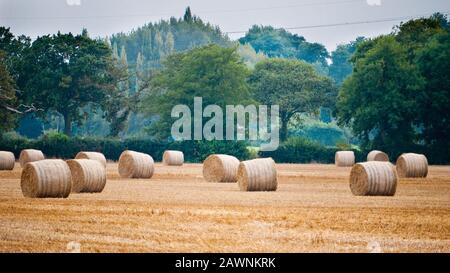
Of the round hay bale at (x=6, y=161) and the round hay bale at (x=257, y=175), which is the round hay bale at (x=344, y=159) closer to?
the round hay bale at (x=6, y=161)

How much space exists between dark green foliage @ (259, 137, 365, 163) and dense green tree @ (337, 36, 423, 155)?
150 inches

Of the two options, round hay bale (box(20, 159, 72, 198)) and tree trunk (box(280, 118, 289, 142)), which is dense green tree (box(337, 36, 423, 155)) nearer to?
tree trunk (box(280, 118, 289, 142))

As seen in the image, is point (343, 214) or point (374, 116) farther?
point (374, 116)

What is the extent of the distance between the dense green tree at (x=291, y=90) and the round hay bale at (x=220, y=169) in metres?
69.1

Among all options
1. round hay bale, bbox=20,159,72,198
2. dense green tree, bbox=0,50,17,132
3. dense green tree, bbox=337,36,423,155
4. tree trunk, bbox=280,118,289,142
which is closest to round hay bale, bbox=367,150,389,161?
dense green tree, bbox=337,36,423,155

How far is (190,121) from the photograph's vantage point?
9612 cm

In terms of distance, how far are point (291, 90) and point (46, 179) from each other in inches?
3723

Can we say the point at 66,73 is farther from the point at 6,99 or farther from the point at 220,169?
the point at 220,169

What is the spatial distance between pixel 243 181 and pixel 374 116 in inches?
2113

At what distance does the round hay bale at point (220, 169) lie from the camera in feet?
156

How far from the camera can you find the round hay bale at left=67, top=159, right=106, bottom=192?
34.7 metres

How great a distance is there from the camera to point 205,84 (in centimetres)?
9950
